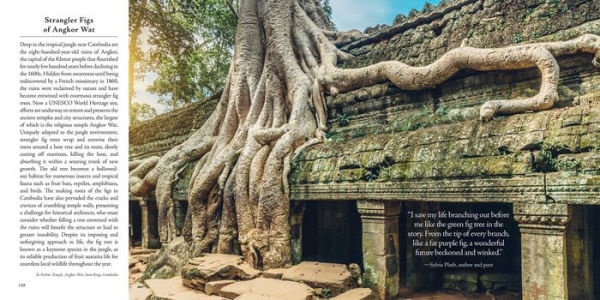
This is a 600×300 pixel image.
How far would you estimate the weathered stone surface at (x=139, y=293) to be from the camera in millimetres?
6012

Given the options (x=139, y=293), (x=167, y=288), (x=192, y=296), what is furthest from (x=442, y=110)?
(x=139, y=293)

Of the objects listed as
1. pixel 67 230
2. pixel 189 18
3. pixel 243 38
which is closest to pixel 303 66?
pixel 243 38

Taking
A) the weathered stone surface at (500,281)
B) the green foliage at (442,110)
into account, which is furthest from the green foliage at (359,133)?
the weathered stone surface at (500,281)

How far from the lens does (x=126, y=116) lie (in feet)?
13.5

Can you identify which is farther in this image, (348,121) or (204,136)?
(204,136)

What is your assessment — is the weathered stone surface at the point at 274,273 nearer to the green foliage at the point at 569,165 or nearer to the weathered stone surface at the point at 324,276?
the weathered stone surface at the point at 324,276

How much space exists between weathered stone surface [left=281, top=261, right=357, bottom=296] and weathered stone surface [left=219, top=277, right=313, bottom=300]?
0.13 metres

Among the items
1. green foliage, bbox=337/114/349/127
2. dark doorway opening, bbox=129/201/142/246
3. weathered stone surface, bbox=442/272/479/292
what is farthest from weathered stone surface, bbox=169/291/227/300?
dark doorway opening, bbox=129/201/142/246

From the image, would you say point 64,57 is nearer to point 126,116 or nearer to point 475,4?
point 126,116

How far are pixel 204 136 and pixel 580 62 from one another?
7341 millimetres

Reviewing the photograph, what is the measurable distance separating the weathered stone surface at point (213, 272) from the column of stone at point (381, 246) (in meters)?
1.86

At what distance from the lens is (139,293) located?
6215 millimetres

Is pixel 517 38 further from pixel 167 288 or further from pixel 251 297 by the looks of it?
pixel 167 288

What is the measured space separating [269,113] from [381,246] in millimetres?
3667
